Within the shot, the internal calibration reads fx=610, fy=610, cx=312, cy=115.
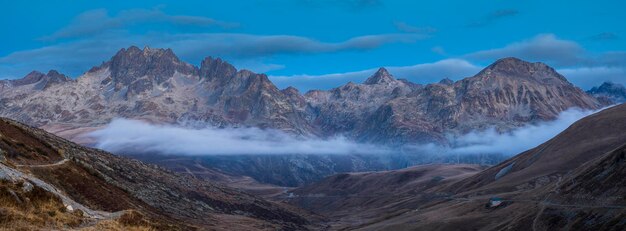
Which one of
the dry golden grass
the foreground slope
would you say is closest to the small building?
the foreground slope

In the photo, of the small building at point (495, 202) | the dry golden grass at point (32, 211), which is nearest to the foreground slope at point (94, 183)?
the dry golden grass at point (32, 211)

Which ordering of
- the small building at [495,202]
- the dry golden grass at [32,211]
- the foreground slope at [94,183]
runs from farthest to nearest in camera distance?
the small building at [495,202] < the foreground slope at [94,183] < the dry golden grass at [32,211]

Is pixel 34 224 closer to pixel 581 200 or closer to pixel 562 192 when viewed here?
pixel 581 200

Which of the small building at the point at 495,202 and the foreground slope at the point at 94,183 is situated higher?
the foreground slope at the point at 94,183

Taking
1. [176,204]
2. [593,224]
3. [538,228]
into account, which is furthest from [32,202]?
[176,204]

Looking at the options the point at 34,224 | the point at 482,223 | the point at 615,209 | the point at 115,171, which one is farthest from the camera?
the point at 115,171

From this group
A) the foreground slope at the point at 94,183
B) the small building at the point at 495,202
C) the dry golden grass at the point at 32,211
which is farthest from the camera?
the small building at the point at 495,202

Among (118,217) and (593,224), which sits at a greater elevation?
(118,217)

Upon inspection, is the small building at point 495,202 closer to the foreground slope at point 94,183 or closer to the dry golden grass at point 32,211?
the foreground slope at point 94,183

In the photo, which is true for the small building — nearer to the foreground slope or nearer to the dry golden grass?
the foreground slope

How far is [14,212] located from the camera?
3662cm

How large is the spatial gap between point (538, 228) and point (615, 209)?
19.3 metres

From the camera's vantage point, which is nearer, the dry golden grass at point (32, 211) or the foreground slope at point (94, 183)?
the dry golden grass at point (32, 211)

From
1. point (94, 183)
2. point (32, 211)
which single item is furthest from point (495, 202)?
point (32, 211)
